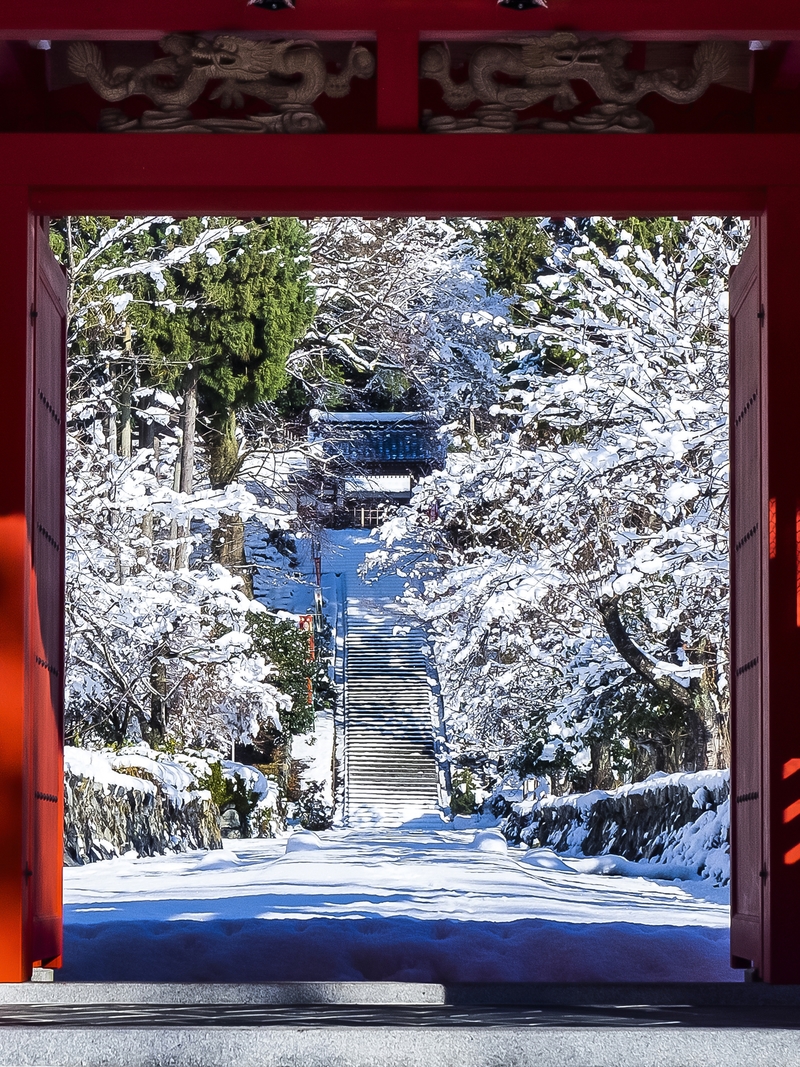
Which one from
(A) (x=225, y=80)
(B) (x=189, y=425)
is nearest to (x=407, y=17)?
(A) (x=225, y=80)

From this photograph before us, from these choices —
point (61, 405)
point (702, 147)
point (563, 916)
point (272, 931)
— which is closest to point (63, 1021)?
point (61, 405)

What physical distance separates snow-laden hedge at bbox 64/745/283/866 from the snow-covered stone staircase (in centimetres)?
236

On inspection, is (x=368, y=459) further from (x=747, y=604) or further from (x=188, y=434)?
(x=747, y=604)

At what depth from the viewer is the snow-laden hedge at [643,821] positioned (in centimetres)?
879

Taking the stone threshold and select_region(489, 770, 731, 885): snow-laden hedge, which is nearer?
the stone threshold

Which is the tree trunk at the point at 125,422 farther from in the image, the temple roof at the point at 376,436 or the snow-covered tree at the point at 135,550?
the temple roof at the point at 376,436

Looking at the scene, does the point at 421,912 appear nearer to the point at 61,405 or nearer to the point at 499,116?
the point at 61,405

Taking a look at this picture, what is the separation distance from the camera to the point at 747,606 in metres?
3.59

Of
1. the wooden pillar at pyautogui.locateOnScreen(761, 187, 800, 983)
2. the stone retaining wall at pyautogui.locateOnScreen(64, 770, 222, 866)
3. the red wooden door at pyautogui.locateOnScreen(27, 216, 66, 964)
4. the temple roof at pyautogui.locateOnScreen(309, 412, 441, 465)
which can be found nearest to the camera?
the wooden pillar at pyautogui.locateOnScreen(761, 187, 800, 983)

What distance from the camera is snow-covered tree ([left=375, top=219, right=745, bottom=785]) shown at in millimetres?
9062

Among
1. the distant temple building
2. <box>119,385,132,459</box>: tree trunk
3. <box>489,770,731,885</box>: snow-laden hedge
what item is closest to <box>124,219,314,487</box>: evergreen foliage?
<box>119,385,132,459</box>: tree trunk

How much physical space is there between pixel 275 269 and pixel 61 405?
846 cm

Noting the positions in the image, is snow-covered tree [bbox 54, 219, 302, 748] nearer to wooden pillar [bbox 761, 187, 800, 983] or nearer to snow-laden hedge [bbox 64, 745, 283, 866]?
snow-laden hedge [bbox 64, 745, 283, 866]

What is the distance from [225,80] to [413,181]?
53cm
